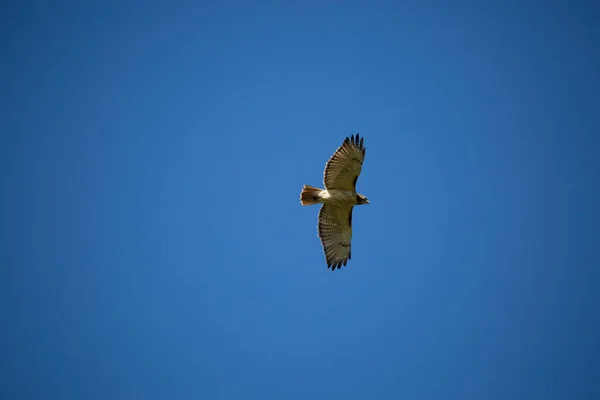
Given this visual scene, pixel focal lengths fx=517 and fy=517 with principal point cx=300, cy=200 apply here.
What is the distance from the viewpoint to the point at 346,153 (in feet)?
40.0

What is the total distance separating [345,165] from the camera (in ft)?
40.6

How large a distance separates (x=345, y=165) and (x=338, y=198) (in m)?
0.95

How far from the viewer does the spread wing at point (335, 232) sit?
13422 millimetres

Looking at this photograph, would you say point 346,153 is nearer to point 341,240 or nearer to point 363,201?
point 363,201

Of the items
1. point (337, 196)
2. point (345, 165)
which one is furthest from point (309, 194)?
point (345, 165)

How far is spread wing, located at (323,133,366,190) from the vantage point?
39.6 ft

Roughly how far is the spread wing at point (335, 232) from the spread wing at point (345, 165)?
81 centimetres

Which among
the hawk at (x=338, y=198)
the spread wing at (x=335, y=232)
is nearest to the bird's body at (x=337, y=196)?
the hawk at (x=338, y=198)

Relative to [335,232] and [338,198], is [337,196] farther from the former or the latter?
[335,232]

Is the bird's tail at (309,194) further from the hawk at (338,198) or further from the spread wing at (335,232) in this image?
the spread wing at (335,232)

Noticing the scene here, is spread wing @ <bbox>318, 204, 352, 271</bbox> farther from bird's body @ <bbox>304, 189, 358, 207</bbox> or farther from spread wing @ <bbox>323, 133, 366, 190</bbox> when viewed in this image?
spread wing @ <bbox>323, 133, 366, 190</bbox>

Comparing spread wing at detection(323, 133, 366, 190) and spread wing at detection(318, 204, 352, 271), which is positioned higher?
spread wing at detection(323, 133, 366, 190)

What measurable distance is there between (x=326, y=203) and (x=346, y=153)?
5.19 ft

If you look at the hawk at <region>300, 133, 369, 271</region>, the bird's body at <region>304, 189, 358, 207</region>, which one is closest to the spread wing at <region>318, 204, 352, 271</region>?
the hawk at <region>300, 133, 369, 271</region>
